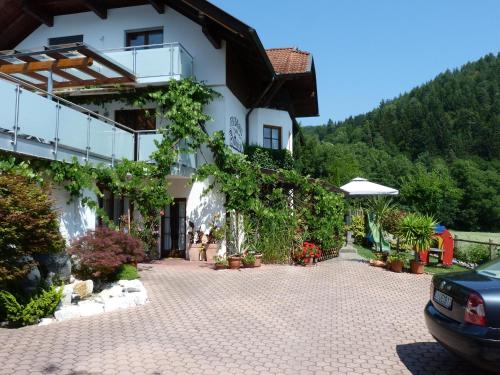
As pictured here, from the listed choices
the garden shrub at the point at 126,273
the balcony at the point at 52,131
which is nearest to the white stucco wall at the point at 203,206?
the balcony at the point at 52,131

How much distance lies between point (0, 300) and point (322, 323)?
16.5 ft

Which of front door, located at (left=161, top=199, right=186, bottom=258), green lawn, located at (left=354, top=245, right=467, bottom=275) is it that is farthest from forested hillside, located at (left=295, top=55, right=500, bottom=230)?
front door, located at (left=161, top=199, right=186, bottom=258)

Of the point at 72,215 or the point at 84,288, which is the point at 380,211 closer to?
the point at 72,215

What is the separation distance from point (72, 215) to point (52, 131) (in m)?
2.08

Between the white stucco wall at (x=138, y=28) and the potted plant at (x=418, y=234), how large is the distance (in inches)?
300

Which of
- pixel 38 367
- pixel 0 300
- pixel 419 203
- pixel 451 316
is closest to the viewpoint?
pixel 451 316

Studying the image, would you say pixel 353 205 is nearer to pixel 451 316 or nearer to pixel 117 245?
pixel 117 245

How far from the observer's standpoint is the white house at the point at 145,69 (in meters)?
11.0

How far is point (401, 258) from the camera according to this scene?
1295cm

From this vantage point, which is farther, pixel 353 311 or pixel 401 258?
pixel 401 258

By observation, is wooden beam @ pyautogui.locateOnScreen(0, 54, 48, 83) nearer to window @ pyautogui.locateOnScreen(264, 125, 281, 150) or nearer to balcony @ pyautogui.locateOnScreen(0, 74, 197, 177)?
balcony @ pyautogui.locateOnScreen(0, 74, 197, 177)

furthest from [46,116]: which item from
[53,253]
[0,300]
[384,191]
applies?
[384,191]

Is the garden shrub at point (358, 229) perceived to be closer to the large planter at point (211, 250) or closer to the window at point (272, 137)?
the window at point (272, 137)

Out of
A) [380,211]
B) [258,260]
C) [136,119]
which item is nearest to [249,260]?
[258,260]
